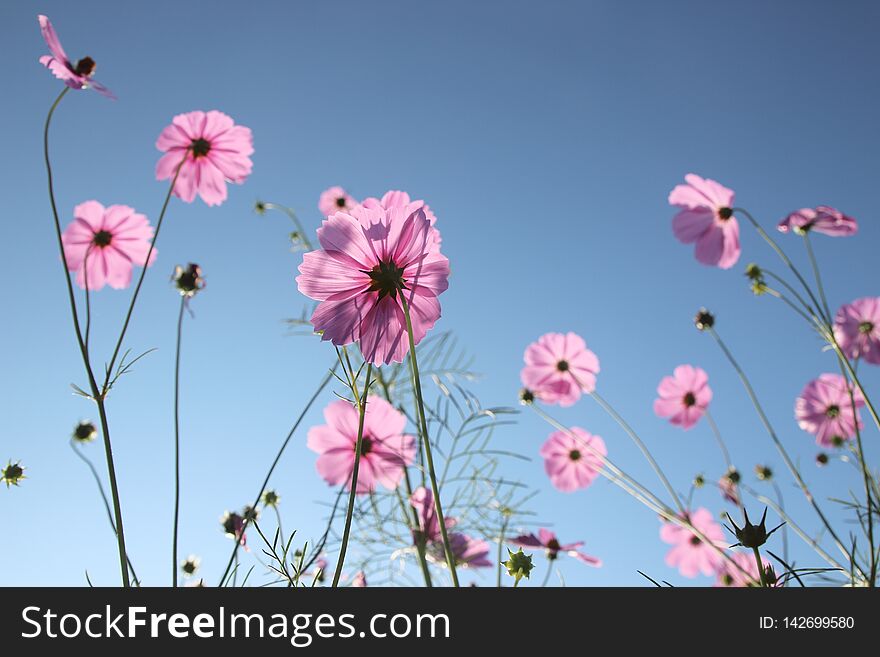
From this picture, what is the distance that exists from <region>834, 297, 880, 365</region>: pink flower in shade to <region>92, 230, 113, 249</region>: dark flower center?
6.63ft

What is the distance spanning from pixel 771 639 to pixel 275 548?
52 centimetres

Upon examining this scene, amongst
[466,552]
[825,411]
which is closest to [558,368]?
[825,411]

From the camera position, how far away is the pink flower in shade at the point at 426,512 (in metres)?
0.93

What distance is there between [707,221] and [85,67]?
1.52 m

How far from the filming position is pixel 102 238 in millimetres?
1339

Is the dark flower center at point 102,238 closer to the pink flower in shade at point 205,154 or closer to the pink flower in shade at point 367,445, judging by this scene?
the pink flower in shade at point 205,154

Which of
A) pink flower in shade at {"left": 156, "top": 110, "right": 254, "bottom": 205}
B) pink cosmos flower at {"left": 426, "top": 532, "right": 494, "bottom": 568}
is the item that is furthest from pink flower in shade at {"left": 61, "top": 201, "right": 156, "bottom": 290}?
pink cosmos flower at {"left": 426, "top": 532, "right": 494, "bottom": 568}

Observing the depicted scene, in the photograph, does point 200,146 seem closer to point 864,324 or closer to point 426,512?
point 426,512

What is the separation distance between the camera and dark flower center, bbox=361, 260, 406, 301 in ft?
2.05

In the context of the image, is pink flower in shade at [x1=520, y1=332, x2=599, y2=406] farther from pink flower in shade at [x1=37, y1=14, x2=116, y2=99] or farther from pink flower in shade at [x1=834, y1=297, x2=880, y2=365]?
pink flower in shade at [x1=37, y1=14, x2=116, y2=99]

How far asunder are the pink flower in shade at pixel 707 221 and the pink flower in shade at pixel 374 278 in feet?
3.99

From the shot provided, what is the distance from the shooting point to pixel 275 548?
0.68 m

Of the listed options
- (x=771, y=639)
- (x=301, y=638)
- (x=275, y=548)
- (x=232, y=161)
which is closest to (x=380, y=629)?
(x=301, y=638)

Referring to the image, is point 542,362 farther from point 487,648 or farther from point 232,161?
point 487,648
